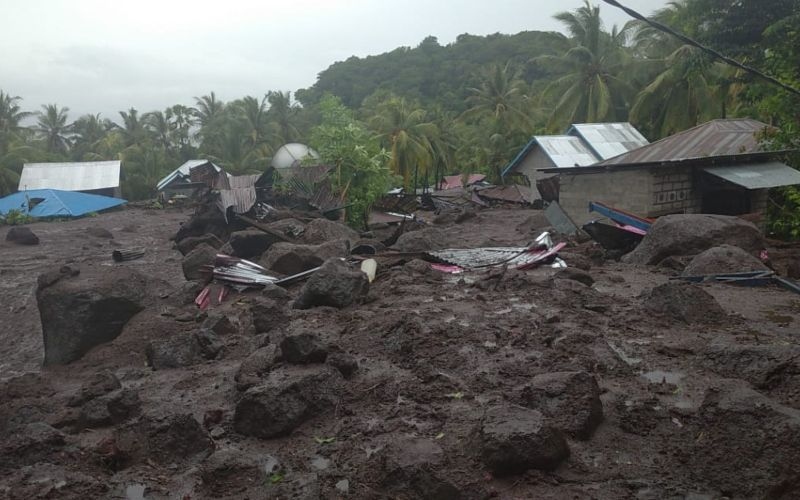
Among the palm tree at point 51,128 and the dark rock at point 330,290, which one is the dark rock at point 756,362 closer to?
the dark rock at point 330,290

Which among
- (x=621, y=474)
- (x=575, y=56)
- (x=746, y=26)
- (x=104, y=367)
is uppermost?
(x=575, y=56)

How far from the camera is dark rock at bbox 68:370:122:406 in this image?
6395 mm

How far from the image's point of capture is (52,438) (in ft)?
16.5

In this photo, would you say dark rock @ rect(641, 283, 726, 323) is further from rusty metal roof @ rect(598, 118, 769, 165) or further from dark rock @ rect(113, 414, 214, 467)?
rusty metal roof @ rect(598, 118, 769, 165)

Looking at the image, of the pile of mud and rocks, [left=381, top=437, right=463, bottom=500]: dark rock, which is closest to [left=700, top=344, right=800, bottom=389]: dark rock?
the pile of mud and rocks

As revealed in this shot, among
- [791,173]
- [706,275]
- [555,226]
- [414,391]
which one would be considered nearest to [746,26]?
[791,173]

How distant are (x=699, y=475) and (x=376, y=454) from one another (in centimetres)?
228

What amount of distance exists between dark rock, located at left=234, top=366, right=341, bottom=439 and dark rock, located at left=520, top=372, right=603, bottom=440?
74.5 inches

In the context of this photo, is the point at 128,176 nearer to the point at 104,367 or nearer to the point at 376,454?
the point at 104,367

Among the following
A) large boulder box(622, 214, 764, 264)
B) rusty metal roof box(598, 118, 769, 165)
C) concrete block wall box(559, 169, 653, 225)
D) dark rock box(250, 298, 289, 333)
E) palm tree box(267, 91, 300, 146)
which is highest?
palm tree box(267, 91, 300, 146)

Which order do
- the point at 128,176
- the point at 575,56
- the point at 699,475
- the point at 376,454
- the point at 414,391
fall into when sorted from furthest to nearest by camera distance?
the point at 128,176 < the point at 575,56 < the point at 414,391 < the point at 376,454 < the point at 699,475

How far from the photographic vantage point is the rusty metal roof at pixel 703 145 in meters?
17.2

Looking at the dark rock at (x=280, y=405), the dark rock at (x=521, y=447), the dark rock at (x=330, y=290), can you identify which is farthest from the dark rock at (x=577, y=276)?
the dark rock at (x=521, y=447)

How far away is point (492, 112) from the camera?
42.1 metres
